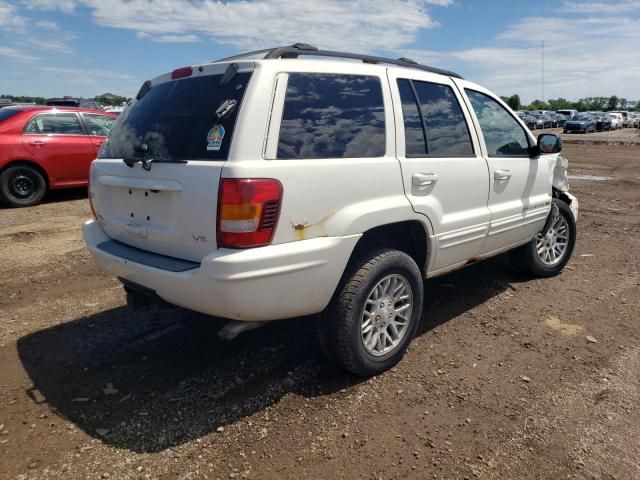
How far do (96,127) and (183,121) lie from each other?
7.44 metres

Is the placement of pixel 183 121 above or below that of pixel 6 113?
below

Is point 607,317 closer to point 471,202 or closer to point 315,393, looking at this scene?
point 471,202

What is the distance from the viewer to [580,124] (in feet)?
130

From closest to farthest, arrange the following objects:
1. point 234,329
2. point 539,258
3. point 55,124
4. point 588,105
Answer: point 234,329 < point 539,258 < point 55,124 < point 588,105

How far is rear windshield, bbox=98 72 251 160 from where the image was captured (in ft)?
8.95

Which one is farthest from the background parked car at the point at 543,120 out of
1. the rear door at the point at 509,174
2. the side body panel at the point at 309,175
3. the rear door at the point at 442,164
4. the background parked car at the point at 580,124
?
the side body panel at the point at 309,175

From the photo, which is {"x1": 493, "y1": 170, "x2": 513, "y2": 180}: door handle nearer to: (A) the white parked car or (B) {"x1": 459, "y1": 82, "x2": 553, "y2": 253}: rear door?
(B) {"x1": 459, "y1": 82, "x2": 553, "y2": 253}: rear door

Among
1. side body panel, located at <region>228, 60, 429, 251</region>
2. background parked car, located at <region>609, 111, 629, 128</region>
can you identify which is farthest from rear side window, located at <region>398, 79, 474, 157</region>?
background parked car, located at <region>609, 111, 629, 128</region>

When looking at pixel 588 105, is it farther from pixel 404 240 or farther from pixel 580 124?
pixel 404 240

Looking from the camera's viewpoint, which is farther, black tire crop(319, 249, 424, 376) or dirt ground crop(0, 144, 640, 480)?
black tire crop(319, 249, 424, 376)

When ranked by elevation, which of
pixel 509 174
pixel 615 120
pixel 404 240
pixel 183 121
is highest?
pixel 615 120

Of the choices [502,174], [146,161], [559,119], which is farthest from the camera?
[559,119]

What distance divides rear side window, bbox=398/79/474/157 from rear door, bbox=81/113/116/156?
7.24 meters

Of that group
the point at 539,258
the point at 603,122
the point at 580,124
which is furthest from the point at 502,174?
the point at 603,122
